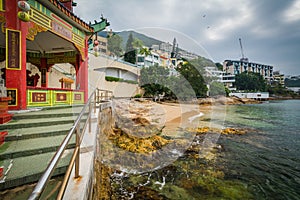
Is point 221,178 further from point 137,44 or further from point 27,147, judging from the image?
point 137,44

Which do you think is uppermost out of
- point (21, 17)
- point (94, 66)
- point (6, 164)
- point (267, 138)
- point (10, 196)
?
point (94, 66)

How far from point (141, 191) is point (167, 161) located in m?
2.11

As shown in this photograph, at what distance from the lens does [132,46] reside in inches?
1204

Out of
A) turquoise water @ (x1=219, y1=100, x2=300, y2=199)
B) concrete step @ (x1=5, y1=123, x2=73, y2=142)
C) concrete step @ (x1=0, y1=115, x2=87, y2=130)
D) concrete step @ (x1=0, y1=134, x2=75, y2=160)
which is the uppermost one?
concrete step @ (x1=0, y1=115, x2=87, y2=130)

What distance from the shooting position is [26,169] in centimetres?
223

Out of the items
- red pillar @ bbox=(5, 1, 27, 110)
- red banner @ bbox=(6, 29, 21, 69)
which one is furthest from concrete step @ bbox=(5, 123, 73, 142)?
red banner @ bbox=(6, 29, 21, 69)

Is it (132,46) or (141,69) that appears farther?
(132,46)

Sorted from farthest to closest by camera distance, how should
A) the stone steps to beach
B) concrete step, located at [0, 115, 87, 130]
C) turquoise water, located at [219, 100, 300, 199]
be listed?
turquoise water, located at [219, 100, 300, 199]
concrete step, located at [0, 115, 87, 130]
the stone steps to beach

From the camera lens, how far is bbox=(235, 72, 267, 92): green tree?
5522cm

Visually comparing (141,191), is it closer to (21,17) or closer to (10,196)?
(10,196)

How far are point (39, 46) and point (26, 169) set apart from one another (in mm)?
7688

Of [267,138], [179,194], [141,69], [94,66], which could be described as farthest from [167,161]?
[141,69]

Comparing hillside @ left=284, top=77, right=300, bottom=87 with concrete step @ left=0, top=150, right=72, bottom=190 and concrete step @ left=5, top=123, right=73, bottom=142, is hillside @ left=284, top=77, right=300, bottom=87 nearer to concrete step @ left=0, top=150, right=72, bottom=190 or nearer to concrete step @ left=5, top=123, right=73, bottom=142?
concrete step @ left=5, top=123, right=73, bottom=142

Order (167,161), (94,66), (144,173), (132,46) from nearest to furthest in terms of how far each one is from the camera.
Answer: (144,173) < (167,161) < (94,66) < (132,46)
